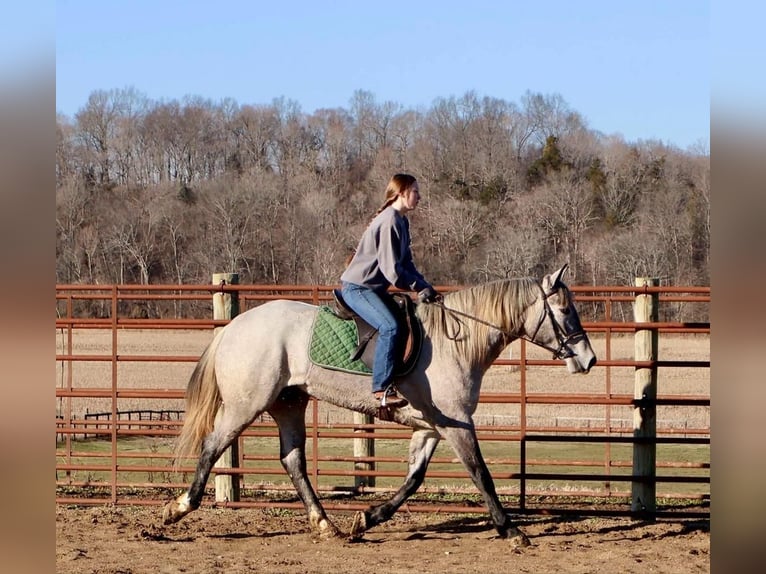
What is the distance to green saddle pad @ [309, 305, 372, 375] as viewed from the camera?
630 cm

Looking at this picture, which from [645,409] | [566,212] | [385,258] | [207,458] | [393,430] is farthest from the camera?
[566,212]

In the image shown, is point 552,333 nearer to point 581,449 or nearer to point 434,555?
point 434,555

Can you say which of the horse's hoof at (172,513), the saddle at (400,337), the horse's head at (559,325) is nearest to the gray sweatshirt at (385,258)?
the saddle at (400,337)

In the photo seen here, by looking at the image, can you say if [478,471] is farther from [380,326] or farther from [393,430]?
[393,430]

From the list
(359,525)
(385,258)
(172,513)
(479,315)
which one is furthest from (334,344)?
(172,513)

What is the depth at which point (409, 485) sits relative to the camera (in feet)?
21.0

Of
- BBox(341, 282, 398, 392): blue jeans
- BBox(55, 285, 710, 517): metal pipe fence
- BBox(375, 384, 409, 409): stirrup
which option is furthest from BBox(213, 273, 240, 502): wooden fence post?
BBox(375, 384, 409, 409): stirrup

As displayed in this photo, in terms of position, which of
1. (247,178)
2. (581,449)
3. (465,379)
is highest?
(247,178)

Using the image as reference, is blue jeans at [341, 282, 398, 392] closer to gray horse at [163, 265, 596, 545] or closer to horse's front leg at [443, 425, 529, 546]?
gray horse at [163, 265, 596, 545]

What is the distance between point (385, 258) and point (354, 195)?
118 feet

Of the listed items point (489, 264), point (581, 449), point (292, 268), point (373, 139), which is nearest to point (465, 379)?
point (581, 449)

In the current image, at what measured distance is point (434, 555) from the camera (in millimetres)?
6289

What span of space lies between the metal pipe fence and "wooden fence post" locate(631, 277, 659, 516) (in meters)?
0.10
